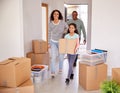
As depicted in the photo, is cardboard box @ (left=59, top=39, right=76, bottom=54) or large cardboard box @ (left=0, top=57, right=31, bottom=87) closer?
large cardboard box @ (left=0, top=57, right=31, bottom=87)

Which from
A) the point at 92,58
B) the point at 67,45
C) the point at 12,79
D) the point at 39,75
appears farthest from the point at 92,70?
the point at 12,79

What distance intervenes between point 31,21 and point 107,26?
183 centimetres

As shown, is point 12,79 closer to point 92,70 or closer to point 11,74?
point 11,74

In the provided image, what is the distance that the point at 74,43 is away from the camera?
3.83 metres

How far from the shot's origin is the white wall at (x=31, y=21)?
14.8ft

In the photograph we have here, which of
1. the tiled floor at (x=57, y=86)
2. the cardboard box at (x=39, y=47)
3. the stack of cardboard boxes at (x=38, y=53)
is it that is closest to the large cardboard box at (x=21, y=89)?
the tiled floor at (x=57, y=86)

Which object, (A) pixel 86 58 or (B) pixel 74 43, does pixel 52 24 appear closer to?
(B) pixel 74 43

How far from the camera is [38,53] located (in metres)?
4.73

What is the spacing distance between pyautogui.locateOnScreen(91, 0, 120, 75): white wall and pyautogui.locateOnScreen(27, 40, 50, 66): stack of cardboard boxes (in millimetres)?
1211

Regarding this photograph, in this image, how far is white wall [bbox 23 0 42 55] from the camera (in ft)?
14.8

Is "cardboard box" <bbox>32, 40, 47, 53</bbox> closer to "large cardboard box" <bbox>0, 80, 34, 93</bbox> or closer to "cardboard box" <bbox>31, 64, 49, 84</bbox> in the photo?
"cardboard box" <bbox>31, 64, 49, 84</bbox>

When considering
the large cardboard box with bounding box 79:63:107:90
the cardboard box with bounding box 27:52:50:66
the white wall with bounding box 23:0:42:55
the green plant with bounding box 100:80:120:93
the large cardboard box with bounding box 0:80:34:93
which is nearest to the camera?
the green plant with bounding box 100:80:120:93

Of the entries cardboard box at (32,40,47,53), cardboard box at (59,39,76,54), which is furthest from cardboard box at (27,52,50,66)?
cardboard box at (59,39,76,54)

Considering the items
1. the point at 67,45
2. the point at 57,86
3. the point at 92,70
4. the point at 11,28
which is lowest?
the point at 57,86
